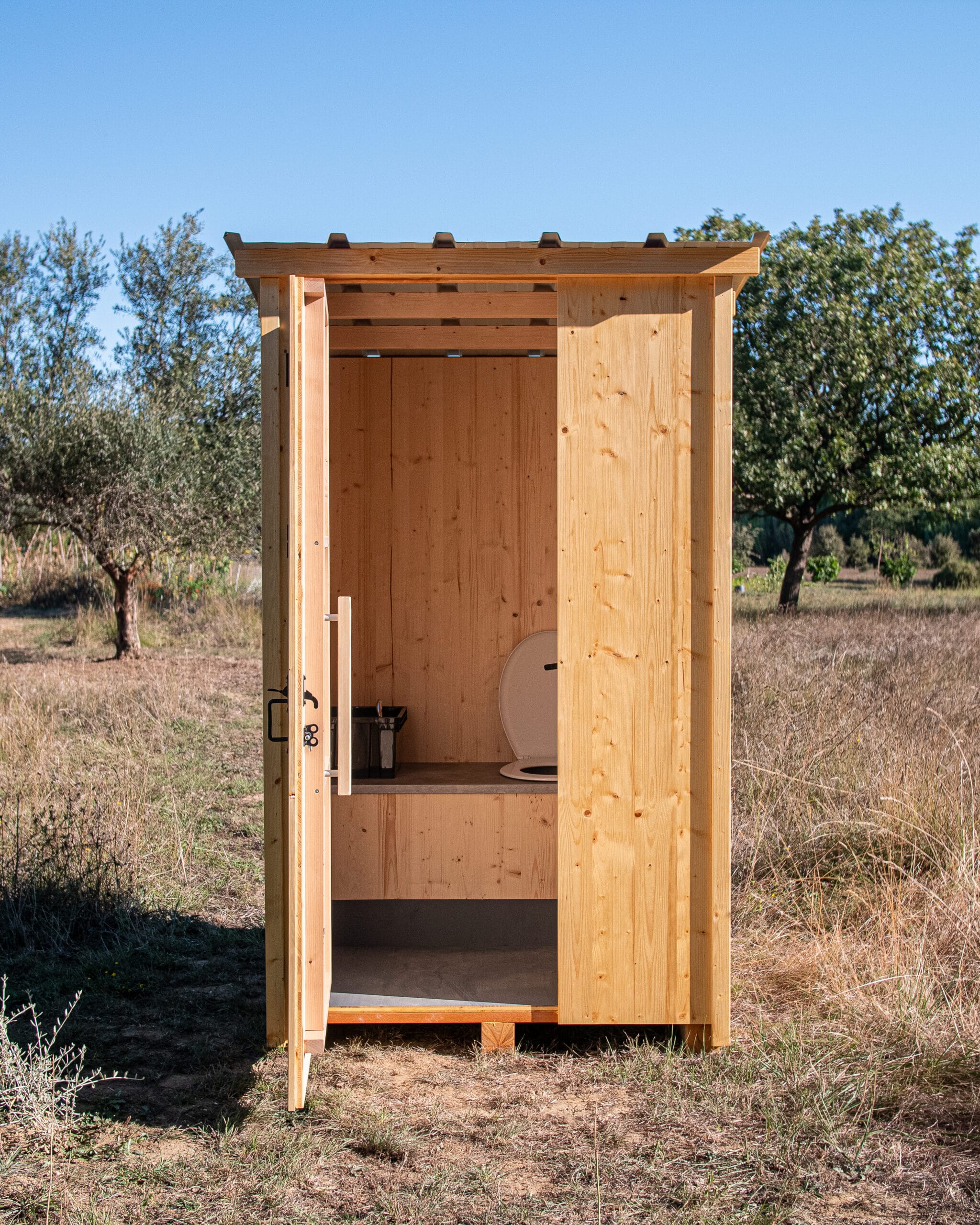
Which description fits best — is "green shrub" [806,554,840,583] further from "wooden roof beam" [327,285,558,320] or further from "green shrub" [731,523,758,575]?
"wooden roof beam" [327,285,558,320]

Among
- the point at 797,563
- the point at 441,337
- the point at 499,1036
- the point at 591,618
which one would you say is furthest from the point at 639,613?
the point at 797,563

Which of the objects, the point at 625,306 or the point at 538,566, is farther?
the point at 538,566

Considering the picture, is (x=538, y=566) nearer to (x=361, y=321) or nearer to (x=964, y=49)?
A: (x=361, y=321)

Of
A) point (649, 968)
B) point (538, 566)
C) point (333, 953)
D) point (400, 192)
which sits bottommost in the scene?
point (333, 953)

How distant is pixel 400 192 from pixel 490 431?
9.03ft

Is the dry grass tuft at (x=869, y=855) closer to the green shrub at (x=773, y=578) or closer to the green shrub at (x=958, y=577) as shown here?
the green shrub at (x=773, y=578)

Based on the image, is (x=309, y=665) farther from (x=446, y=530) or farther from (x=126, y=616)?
(x=126, y=616)

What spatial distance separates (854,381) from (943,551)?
1180 centimetres

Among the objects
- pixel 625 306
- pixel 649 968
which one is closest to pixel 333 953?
pixel 649 968

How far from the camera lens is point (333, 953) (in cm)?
445

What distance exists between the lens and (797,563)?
1642 cm

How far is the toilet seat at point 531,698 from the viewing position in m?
4.98

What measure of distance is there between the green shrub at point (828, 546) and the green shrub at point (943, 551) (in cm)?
254

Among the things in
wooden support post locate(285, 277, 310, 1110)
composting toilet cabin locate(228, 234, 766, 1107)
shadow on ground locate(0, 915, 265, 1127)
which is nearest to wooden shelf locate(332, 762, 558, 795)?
composting toilet cabin locate(228, 234, 766, 1107)
